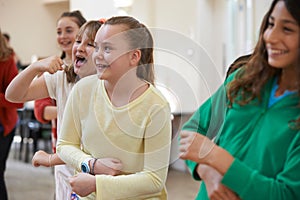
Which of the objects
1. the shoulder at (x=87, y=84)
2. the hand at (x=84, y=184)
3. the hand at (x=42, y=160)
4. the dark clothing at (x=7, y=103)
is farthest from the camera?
the dark clothing at (x=7, y=103)

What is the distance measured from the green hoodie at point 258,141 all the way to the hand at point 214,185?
0.02 meters

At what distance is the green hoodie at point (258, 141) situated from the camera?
917mm

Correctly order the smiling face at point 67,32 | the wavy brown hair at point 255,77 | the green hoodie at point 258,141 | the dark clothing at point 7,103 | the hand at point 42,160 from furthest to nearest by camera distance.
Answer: the dark clothing at point 7,103
the smiling face at point 67,32
the hand at point 42,160
the wavy brown hair at point 255,77
the green hoodie at point 258,141

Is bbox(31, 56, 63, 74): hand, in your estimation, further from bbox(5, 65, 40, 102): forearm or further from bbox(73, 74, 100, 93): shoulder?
bbox(73, 74, 100, 93): shoulder

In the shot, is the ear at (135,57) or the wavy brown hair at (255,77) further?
the ear at (135,57)

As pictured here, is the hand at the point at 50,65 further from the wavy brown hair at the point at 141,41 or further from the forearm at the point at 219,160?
the forearm at the point at 219,160

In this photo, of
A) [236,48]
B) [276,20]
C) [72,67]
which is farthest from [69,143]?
[236,48]

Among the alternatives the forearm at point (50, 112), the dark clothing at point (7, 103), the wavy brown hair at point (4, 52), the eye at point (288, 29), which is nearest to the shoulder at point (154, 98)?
the eye at point (288, 29)

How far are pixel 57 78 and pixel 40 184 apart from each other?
3.40 meters

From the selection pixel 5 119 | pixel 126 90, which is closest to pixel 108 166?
pixel 126 90

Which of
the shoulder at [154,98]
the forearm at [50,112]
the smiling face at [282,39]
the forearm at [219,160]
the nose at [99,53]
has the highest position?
the smiling face at [282,39]

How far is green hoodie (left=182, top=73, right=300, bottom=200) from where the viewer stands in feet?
3.01

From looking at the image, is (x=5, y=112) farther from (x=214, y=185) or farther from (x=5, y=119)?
(x=214, y=185)

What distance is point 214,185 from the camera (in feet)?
3.20
